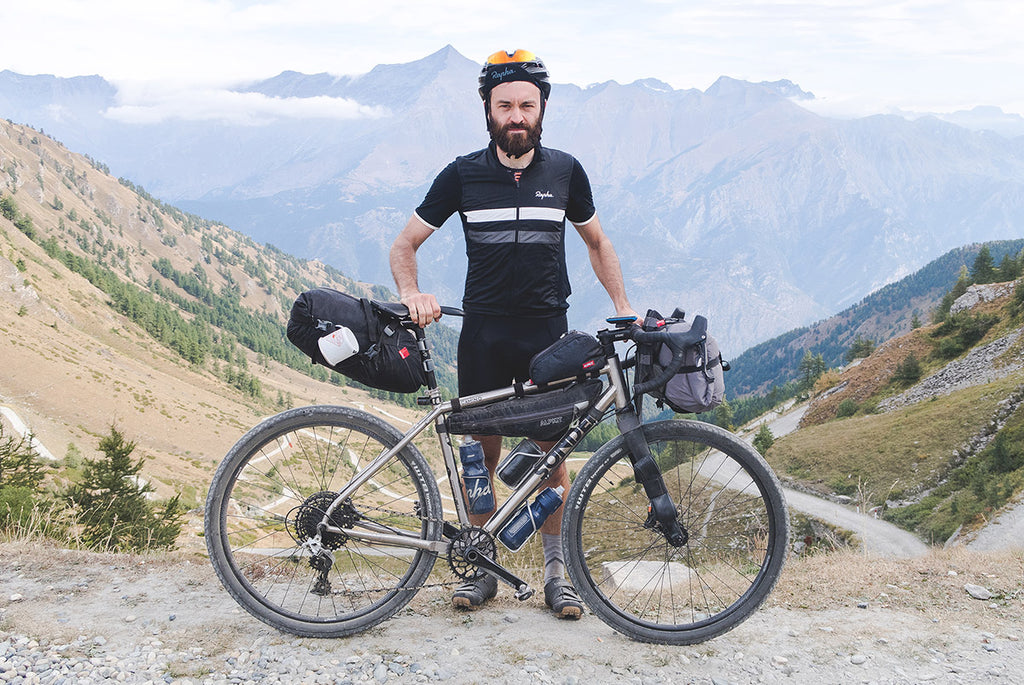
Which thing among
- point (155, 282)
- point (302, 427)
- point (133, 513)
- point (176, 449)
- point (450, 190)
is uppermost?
point (155, 282)

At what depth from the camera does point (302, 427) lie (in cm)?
443

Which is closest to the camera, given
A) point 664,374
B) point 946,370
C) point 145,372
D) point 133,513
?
point 664,374

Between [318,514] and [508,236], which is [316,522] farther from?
[508,236]

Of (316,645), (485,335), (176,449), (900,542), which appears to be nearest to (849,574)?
(485,335)

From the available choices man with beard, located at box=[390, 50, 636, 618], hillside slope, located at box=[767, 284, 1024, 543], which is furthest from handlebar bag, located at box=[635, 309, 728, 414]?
hillside slope, located at box=[767, 284, 1024, 543]

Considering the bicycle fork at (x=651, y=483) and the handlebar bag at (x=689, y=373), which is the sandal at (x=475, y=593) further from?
the handlebar bag at (x=689, y=373)

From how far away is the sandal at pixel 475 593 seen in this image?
4.94 metres

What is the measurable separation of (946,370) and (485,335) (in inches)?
2431

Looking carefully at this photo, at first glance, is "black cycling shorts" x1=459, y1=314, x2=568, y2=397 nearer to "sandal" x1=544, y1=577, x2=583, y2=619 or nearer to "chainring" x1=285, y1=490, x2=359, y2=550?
"chainring" x1=285, y1=490, x2=359, y2=550

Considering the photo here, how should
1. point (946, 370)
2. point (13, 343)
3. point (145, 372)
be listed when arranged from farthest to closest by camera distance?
point (145, 372), point (13, 343), point (946, 370)

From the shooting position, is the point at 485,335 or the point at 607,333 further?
the point at 485,335

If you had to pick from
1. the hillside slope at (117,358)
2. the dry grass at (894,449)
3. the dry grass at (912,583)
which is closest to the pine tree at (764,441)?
the dry grass at (894,449)

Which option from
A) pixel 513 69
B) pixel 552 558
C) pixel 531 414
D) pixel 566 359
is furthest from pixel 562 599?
pixel 513 69

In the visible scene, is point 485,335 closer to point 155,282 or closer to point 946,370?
point 946,370
